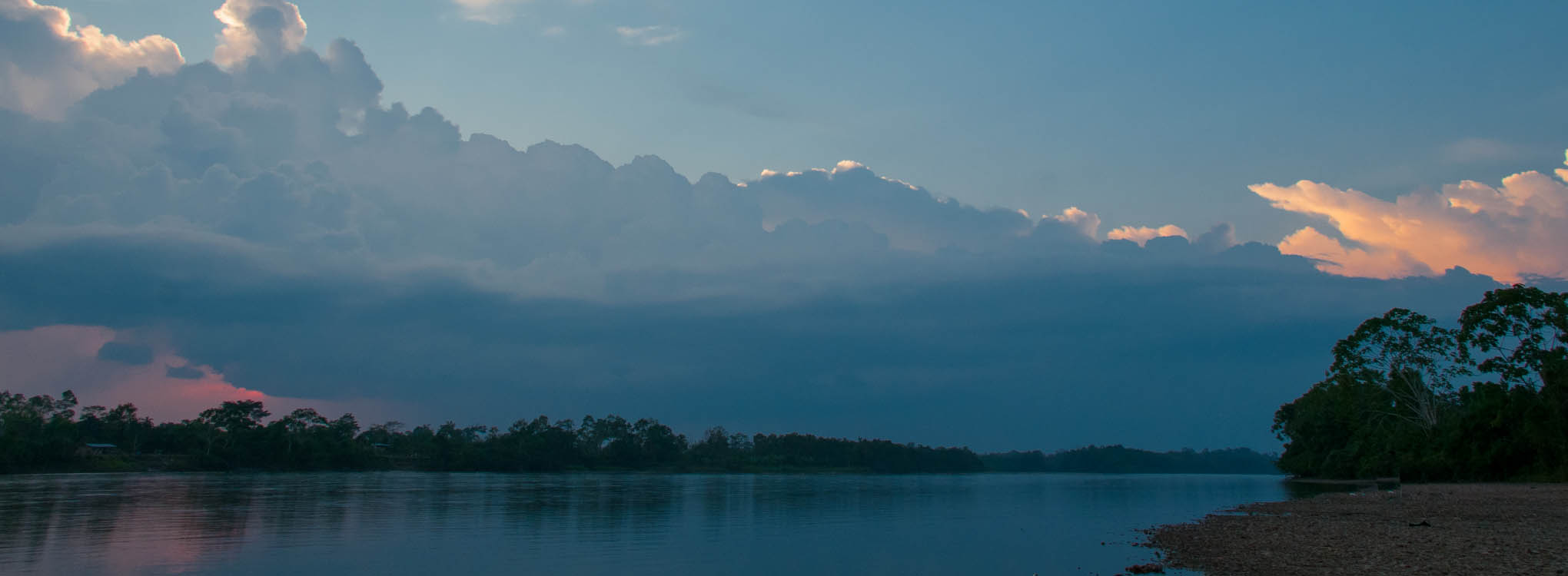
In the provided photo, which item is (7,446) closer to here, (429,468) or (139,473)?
(139,473)

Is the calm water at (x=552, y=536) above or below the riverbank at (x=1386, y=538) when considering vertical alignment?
below

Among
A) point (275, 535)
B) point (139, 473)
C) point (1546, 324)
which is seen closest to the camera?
point (275, 535)

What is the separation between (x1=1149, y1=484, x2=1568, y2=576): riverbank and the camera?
70.5 ft

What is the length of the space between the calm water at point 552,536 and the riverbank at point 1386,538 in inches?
117

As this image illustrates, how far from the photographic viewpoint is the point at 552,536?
37.6 m

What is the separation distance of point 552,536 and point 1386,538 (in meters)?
30.6

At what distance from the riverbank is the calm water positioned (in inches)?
117

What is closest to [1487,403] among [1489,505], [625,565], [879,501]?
[1489,505]

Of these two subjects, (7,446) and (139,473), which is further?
(139,473)

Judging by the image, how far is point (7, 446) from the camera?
5000 inches

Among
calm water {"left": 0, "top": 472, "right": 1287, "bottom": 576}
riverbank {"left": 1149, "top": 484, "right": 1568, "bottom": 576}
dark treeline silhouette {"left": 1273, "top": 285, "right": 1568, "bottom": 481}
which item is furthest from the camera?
dark treeline silhouette {"left": 1273, "top": 285, "right": 1568, "bottom": 481}

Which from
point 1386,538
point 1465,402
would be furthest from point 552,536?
point 1465,402

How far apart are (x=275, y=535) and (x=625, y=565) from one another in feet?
58.5

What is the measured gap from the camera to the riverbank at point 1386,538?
21500mm
